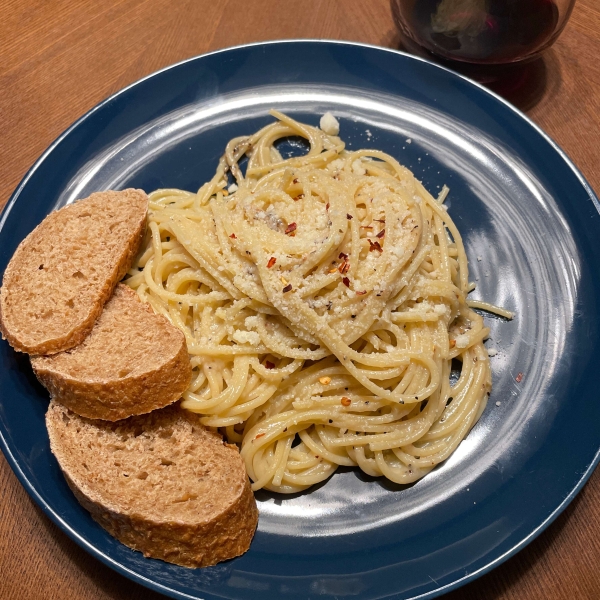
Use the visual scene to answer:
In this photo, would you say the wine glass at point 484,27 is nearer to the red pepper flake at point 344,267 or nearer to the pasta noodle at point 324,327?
the pasta noodle at point 324,327

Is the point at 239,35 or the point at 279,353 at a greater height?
the point at 239,35

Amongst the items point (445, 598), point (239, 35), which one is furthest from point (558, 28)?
point (445, 598)

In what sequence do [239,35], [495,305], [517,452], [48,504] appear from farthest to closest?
[239,35] < [495,305] < [517,452] < [48,504]

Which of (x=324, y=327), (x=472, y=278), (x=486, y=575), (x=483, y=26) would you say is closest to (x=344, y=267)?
(x=324, y=327)

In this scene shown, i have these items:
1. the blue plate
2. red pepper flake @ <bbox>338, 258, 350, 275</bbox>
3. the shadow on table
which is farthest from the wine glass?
the shadow on table

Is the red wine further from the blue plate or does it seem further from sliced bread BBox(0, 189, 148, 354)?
sliced bread BBox(0, 189, 148, 354)

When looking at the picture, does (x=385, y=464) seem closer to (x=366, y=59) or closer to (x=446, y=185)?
(x=446, y=185)

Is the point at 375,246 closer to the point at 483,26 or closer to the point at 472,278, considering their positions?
the point at 472,278

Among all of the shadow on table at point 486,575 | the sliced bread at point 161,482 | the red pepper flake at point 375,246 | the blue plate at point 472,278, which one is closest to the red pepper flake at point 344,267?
the red pepper flake at point 375,246
